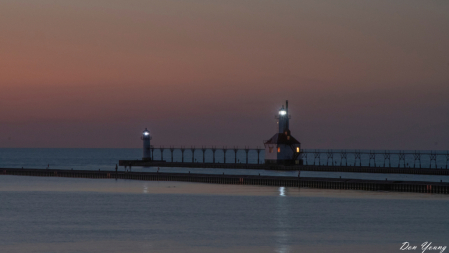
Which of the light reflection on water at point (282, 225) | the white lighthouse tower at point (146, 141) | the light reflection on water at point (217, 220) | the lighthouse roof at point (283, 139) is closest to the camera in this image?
the light reflection on water at point (282, 225)

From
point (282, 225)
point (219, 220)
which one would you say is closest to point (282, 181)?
point (219, 220)

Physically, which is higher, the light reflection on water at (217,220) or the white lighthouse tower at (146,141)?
the white lighthouse tower at (146,141)

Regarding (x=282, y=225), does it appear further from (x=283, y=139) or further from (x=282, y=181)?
(x=283, y=139)

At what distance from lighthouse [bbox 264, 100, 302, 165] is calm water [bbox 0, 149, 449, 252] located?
114 ft

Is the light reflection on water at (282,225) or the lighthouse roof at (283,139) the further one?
the lighthouse roof at (283,139)

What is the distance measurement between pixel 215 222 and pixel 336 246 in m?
11.8

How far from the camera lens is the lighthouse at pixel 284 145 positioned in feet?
340

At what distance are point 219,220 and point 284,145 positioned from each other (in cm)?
5978

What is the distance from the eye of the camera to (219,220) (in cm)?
4503

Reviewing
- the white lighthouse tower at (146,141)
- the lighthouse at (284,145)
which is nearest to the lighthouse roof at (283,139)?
the lighthouse at (284,145)

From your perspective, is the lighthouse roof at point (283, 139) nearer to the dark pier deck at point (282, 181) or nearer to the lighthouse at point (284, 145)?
the lighthouse at point (284, 145)

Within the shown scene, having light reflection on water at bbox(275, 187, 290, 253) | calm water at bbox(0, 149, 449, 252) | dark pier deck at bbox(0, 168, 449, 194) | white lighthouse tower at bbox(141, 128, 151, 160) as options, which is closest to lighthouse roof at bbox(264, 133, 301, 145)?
dark pier deck at bbox(0, 168, 449, 194)

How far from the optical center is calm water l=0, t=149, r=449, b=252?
3478cm

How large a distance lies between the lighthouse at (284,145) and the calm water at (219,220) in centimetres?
3470
